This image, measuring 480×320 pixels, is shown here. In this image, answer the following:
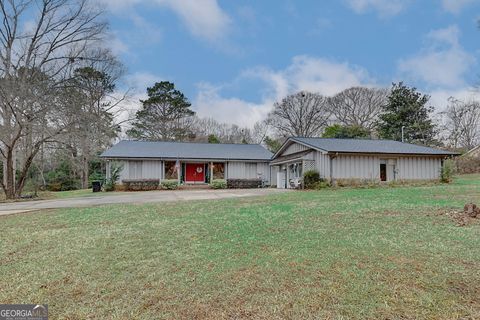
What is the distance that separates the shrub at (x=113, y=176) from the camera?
2190 cm

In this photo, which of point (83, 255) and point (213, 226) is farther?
point (213, 226)

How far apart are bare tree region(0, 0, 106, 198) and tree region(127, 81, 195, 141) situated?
17129 mm

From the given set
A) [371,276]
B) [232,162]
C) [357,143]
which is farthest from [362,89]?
[371,276]

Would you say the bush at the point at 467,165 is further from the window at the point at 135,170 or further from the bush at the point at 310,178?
the window at the point at 135,170

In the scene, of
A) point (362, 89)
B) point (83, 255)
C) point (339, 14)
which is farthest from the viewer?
point (362, 89)

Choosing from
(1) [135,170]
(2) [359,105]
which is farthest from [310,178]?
(2) [359,105]

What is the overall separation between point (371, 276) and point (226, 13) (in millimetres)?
13183

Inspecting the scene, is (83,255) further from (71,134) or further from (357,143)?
(357,143)

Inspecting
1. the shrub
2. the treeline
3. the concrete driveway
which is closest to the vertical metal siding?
the shrub

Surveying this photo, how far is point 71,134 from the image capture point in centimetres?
1678

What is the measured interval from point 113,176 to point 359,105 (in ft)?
104

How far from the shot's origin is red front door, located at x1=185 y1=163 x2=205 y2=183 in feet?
89.2

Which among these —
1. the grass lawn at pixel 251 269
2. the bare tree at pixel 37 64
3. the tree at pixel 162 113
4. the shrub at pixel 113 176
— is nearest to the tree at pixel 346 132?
the tree at pixel 162 113

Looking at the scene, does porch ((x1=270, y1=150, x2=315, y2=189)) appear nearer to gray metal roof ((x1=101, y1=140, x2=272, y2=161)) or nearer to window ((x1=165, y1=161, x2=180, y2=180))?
gray metal roof ((x1=101, y1=140, x2=272, y2=161))
